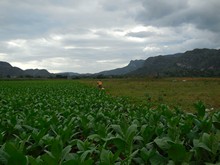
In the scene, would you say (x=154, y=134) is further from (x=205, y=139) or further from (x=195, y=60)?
(x=195, y=60)

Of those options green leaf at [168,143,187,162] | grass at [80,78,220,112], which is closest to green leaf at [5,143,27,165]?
green leaf at [168,143,187,162]

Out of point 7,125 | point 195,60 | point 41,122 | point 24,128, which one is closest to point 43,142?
point 41,122

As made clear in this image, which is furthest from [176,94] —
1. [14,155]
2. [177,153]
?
[14,155]

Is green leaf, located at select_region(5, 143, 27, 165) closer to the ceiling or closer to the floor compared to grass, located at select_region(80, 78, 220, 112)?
closer to the ceiling

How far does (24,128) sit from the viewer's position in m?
6.15

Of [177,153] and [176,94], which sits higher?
[177,153]

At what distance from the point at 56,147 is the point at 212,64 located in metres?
164

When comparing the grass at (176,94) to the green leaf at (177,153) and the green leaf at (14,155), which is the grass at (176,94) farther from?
the green leaf at (14,155)

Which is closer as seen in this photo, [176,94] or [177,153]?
[177,153]

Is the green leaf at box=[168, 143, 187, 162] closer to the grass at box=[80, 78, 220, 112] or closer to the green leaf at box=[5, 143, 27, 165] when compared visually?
the green leaf at box=[5, 143, 27, 165]

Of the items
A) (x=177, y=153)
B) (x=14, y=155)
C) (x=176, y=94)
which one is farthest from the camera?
(x=176, y=94)

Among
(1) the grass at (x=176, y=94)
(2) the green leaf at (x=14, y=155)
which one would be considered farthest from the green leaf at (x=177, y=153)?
(1) the grass at (x=176, y=94)

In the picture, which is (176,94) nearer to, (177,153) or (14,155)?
(177,153)

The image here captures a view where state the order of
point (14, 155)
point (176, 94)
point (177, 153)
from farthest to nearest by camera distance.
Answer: point (176, 94), point (177, 153), point (14, 155)
